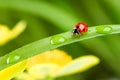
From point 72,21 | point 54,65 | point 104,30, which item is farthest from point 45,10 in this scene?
point 104,30

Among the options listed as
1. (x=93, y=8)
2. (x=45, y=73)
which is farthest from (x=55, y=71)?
(x=93, y=8)

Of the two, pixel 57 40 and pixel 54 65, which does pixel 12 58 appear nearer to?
pixel 57 40

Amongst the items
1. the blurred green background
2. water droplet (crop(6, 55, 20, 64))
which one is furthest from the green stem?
the blurred green background

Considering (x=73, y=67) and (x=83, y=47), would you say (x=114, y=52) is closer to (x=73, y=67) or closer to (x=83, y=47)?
(x=83, y=47)

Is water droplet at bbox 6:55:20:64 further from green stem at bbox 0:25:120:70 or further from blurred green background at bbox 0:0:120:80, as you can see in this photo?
blurred green background at bbox 0:0:120:80

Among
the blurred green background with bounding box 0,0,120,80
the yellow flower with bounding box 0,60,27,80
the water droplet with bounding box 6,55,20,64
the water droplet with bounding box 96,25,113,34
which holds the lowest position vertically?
the yellow flower with bounding box 0,60,27,80

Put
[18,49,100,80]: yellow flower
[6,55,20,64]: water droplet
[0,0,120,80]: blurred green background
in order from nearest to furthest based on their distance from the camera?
[6,55,20,64]: water droplet < [18,49,100,80]: yellow flower < [0,0,120,80]: blurred green background
